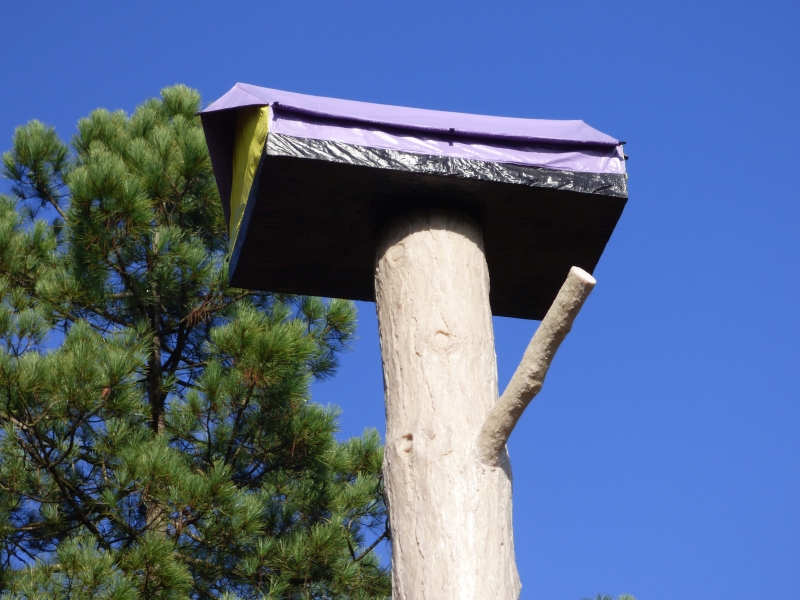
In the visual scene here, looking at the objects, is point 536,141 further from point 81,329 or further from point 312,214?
point 81,329

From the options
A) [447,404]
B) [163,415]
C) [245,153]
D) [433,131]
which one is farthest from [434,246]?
[163,415]

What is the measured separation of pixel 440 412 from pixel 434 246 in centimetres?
43

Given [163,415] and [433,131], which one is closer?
[433,131]

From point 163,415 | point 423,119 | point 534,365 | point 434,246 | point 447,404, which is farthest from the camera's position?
point 163,415

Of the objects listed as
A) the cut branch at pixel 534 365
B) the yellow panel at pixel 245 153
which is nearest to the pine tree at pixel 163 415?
the yellow panel at pixel 245 153

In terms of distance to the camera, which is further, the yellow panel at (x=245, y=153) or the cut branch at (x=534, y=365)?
the yellow panel at (x=245, y=153)

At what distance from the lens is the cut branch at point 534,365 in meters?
1.94

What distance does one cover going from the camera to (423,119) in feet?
7.99

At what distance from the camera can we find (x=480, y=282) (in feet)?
7.62

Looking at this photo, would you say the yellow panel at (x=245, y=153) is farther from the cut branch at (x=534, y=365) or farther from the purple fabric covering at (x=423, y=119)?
the cut branch at (x=534, y=365)

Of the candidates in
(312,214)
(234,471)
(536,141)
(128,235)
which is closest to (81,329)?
(128,235)

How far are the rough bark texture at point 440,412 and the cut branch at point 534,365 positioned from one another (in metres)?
0.05

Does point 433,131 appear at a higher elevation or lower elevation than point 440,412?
higher

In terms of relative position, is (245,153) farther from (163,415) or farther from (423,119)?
(163,415)
